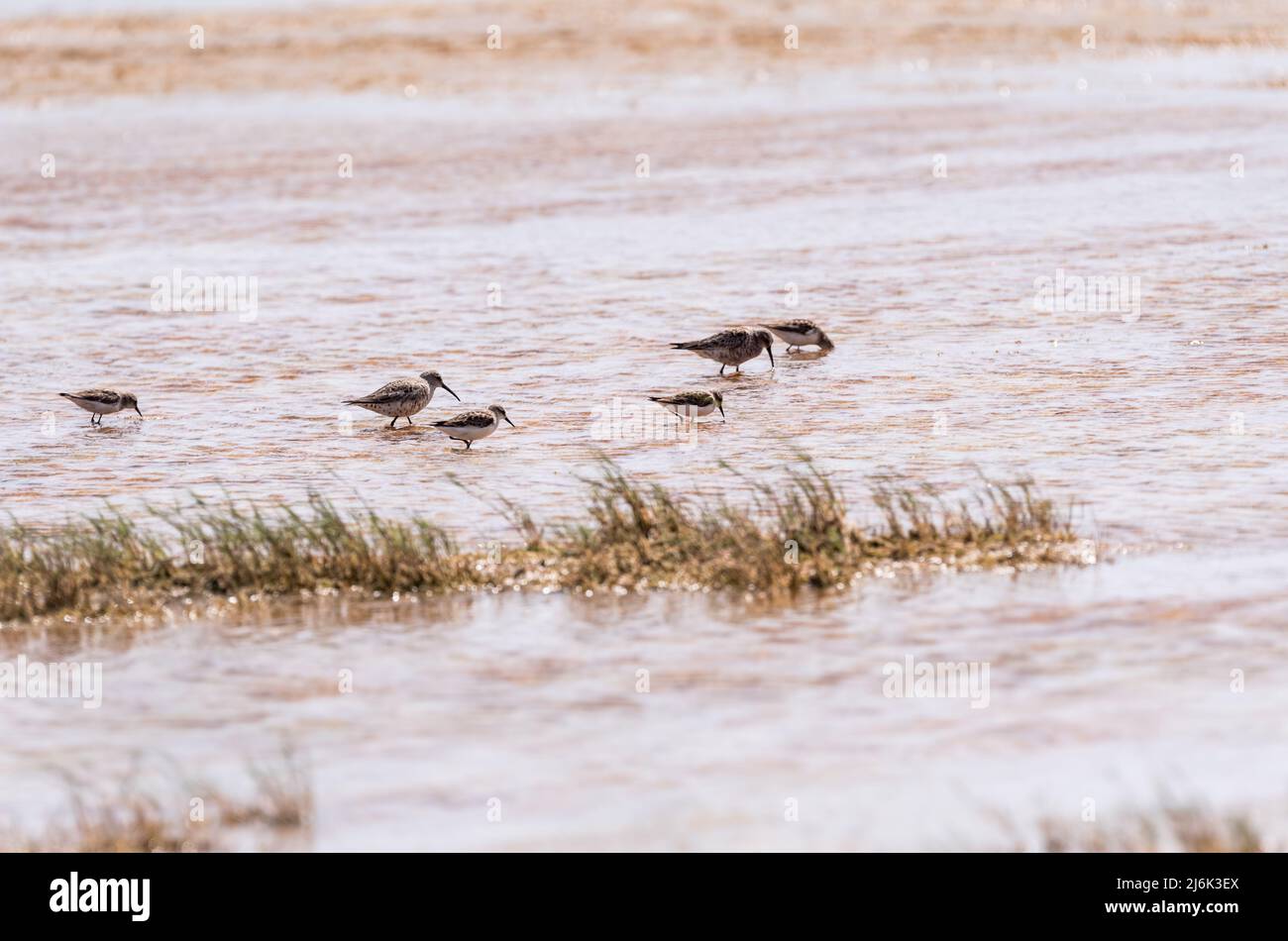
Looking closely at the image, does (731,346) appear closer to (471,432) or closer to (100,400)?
(471,432)

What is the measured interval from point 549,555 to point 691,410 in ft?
14.4

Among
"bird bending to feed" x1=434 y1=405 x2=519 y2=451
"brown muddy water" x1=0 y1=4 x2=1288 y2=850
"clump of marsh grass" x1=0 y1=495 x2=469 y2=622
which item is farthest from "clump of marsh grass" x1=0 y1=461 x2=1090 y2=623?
"bird bending to feed" x1=434 y1=405 x2=519 y2=451

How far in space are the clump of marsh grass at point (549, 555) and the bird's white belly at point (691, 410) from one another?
3761 millimetres

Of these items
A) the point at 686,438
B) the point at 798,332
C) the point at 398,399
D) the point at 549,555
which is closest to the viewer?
the point at 549,555

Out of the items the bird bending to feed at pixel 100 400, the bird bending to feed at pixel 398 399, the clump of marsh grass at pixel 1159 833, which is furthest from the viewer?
the bird bending to feed at pixel 100 400

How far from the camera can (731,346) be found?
63.4ft

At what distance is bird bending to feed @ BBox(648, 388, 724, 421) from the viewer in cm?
1678

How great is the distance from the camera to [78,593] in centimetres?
1211

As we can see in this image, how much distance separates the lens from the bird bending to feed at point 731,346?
758 inches

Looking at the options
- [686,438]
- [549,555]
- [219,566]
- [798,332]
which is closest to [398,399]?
[686,438]

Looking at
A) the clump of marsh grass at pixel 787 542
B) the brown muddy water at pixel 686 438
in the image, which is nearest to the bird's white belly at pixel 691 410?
the brown muddy water at pixel 686 438

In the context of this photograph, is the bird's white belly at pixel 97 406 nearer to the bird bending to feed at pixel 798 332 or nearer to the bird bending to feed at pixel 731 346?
the bird bending to feed at pixel 731 346
